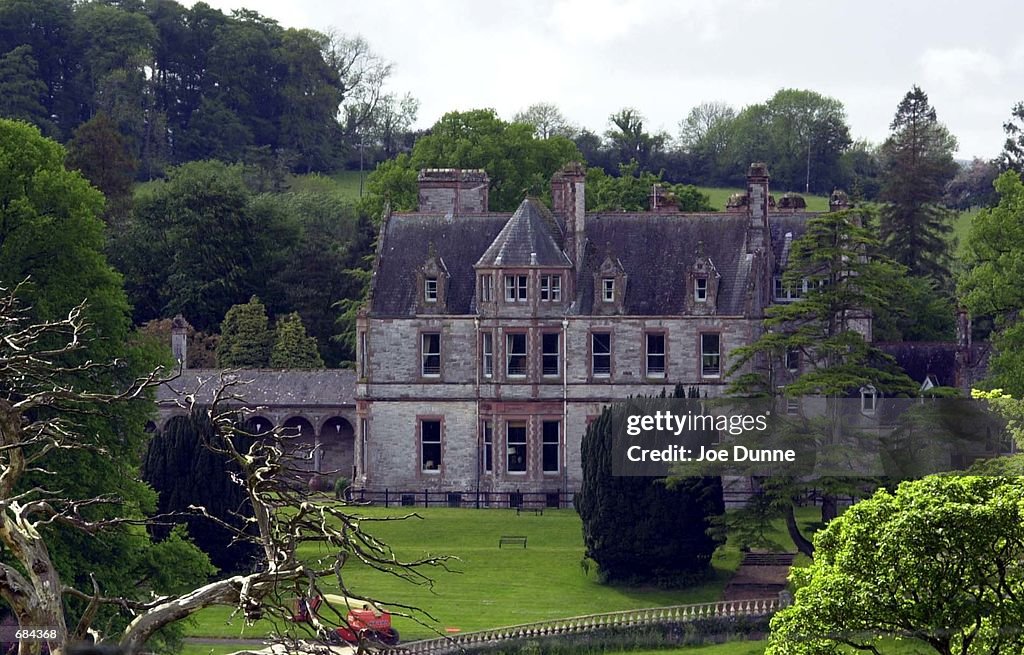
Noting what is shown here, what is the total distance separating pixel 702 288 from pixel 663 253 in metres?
1.97

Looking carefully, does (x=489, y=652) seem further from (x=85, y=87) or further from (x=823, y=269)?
(x=85, y=87)

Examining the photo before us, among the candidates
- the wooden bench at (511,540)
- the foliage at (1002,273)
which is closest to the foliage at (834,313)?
the foliage at (1002,273)

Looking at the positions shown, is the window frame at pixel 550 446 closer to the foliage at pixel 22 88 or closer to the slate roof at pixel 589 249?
the slate roof at pixel 589 249

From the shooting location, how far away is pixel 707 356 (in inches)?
2753

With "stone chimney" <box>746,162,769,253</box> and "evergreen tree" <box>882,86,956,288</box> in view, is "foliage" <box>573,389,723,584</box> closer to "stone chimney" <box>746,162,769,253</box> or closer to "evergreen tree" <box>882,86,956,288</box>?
"stone chimney" <box>746,162,769,253</box>

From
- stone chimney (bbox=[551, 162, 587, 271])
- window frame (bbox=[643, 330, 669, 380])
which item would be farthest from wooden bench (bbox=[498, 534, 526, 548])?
stone chimney (bbox=[551, 162, 587, 271])

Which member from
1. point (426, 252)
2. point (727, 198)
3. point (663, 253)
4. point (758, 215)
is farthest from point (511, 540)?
point (727, 198)

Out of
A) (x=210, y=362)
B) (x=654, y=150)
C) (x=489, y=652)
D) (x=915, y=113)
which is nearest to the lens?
(x=489, y=652)

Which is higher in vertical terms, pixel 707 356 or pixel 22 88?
pixel 22 88

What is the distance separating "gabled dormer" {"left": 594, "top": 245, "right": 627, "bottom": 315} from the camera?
70.4 m

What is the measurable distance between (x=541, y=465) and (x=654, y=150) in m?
81.3

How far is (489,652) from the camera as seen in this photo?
4744 centimetres

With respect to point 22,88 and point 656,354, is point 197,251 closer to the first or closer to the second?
point 656,354

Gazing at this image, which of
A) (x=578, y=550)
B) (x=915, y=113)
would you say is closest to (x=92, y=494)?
(x=578, y=550)
